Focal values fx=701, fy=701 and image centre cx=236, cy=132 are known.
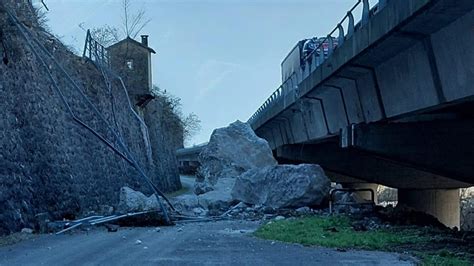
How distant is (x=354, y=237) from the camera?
43.3ft

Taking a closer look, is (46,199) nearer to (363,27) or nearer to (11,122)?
(11,122)

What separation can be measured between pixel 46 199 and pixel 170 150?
41.0 metres

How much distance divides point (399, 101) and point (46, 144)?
9563mm

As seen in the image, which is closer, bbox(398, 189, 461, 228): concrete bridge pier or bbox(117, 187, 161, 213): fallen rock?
bbox(117, 187, 161, 213): fallen rock

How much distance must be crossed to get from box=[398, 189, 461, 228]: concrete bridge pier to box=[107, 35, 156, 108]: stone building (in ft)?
58.6

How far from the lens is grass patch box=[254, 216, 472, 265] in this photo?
10.8 m

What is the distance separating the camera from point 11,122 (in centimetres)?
1666

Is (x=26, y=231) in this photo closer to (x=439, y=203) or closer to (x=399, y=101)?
(x=399, y=101)

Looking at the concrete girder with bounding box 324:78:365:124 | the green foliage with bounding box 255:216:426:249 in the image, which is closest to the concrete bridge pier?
the concrete girder with bounding box 324:78:365:124

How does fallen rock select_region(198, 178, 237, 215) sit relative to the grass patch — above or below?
below

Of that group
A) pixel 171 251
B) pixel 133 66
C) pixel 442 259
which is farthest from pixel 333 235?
pixel 133 66

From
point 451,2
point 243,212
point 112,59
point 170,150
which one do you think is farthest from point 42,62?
point 170,150

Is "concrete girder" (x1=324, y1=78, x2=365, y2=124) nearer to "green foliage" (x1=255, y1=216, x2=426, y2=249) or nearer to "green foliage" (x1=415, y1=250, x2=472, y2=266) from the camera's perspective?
"green foliage" (x1=255, y1=216, x2=426, y2=249)

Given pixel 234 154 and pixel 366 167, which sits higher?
pixel 234 154
